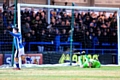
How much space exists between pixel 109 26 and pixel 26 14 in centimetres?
495

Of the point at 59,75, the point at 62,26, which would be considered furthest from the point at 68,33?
the point at 59,75

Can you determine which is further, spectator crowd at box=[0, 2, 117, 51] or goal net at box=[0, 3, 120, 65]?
goal net at box=[0, 3, 120, 65]

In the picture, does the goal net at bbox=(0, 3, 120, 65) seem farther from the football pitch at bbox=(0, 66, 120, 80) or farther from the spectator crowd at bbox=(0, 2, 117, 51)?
the football pitch at bbox=(0, 66, 120, 80)

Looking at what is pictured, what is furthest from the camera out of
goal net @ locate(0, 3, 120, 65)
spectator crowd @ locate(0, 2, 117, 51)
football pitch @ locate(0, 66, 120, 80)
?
goal net @ locate(0, 3, 120, 65)

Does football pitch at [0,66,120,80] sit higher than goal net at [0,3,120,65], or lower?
lower

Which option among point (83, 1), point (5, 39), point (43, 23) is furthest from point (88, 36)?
point (83, 1)

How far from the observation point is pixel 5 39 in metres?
22.3

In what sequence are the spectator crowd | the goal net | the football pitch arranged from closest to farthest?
the football pitch → the spectator crowd → the goal net

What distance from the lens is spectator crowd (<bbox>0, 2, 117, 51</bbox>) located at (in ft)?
73.9

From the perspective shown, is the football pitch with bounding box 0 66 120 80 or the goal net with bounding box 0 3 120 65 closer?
the football pitch with bounding box 0 66 120 80

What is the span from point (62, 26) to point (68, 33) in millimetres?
533

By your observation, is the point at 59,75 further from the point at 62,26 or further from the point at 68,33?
Result: the point at 62,26

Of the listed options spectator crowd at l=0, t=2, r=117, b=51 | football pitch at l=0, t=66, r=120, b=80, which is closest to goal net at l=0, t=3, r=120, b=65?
spectator crowd at l=0, t=2, r=117, b=51

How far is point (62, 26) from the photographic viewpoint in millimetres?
23984
